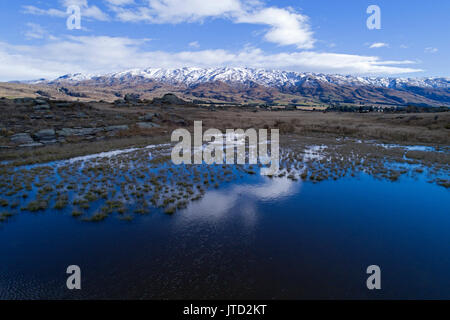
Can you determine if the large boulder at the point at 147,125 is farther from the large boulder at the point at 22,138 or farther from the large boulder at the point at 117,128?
the large boulder at the point at 22,138

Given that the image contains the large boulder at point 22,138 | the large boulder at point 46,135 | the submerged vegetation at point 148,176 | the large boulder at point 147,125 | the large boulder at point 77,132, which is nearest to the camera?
the submerged vegetation at point 148,176

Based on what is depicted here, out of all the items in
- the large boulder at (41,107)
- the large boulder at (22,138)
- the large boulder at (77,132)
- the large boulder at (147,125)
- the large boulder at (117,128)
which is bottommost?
the large boulder at (22,138)

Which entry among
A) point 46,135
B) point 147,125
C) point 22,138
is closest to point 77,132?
point 46,135

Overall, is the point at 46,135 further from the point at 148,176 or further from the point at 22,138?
the point at 148,176

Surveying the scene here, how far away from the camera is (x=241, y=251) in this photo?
40.3 feet

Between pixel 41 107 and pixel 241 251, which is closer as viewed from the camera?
pixel 241 251

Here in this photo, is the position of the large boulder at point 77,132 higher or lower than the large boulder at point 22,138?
higher

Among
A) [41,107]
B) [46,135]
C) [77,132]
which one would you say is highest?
[41,107]

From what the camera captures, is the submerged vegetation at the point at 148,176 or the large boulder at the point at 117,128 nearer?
the submerged vegetation at the point at 148,176

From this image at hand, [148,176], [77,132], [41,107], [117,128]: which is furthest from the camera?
[41,107]

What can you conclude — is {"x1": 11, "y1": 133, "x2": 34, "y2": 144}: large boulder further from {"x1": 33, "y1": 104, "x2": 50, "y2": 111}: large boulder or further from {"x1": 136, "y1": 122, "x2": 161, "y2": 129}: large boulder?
{"x1": 136, "y1": 122, "x2": 161, "y2": 129}: large boulder

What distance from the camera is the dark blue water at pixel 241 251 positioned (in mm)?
9695

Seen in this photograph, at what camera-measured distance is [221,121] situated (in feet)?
247

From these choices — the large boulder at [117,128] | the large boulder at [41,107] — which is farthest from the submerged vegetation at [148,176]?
the large boulder at [41,107]
